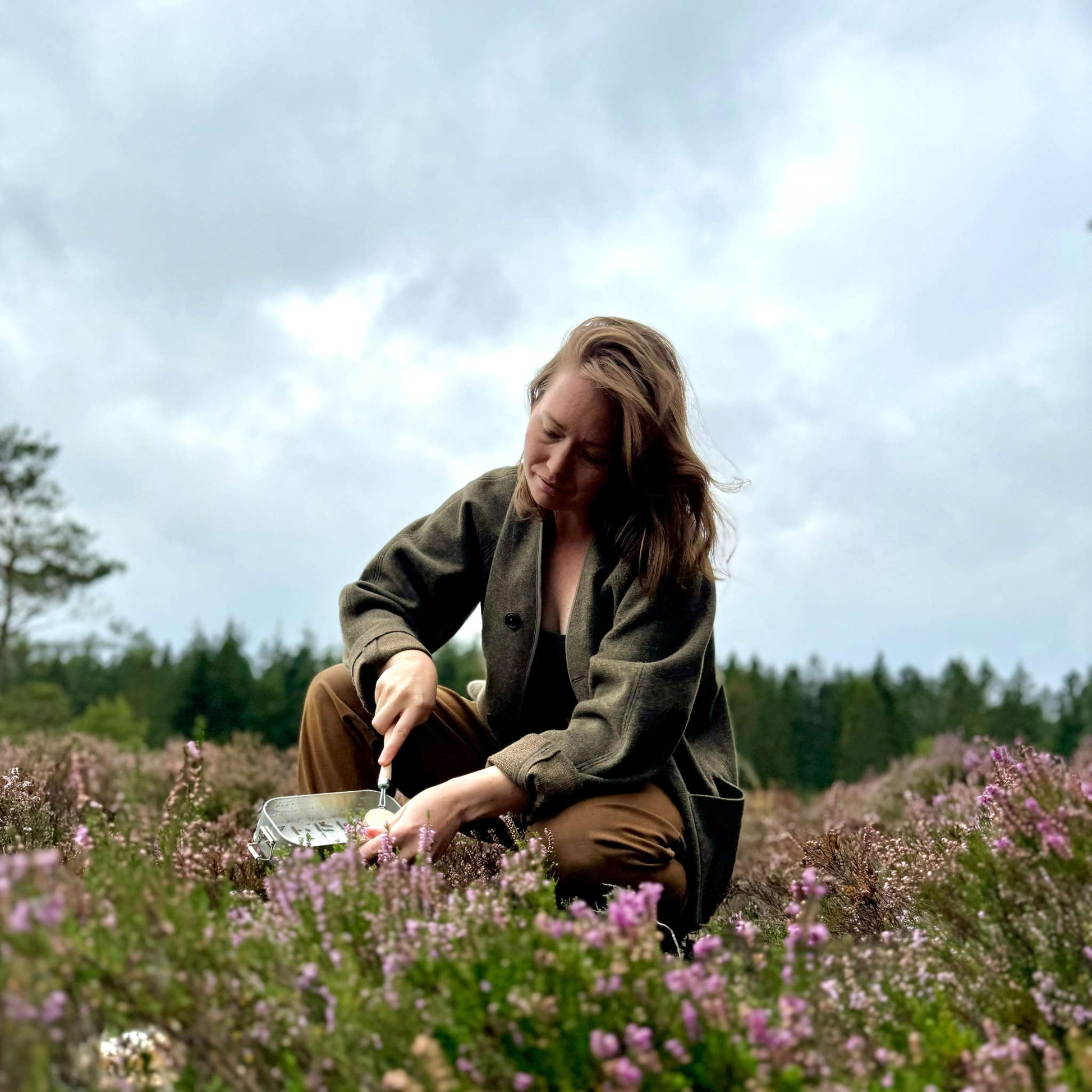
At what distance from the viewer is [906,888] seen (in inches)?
126

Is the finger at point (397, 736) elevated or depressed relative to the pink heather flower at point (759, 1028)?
elevated

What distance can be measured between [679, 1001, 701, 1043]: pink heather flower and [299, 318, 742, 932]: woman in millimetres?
1137

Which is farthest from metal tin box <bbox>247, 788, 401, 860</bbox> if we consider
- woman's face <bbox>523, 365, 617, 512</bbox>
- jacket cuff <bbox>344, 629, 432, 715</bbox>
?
woman's face <bbox>523, 365, 617, 512</bbox>

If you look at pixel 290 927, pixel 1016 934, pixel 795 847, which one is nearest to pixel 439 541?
pixel 290 927

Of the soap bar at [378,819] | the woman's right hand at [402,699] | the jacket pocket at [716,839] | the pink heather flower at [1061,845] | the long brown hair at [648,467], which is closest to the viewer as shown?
the pink heather flower at [1061,845]

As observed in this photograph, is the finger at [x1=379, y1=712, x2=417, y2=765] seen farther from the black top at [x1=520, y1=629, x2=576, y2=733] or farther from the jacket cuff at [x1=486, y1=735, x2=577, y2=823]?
the black top at [x1=520, y1=629, x2=576, y2=733]

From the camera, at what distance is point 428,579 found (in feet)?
11.3

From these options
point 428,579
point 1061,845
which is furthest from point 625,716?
point 1061,845

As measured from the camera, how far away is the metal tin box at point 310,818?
2.72 m

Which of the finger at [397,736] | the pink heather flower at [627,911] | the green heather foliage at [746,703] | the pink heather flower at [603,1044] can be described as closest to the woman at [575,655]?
the finger at [397,736]

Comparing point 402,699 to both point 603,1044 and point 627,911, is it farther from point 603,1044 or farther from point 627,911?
point 603,1044

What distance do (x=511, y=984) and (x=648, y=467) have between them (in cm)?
191

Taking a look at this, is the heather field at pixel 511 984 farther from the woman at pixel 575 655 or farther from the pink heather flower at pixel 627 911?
the woman at pixel 575 655

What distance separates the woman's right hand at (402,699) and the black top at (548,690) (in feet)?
1.47
